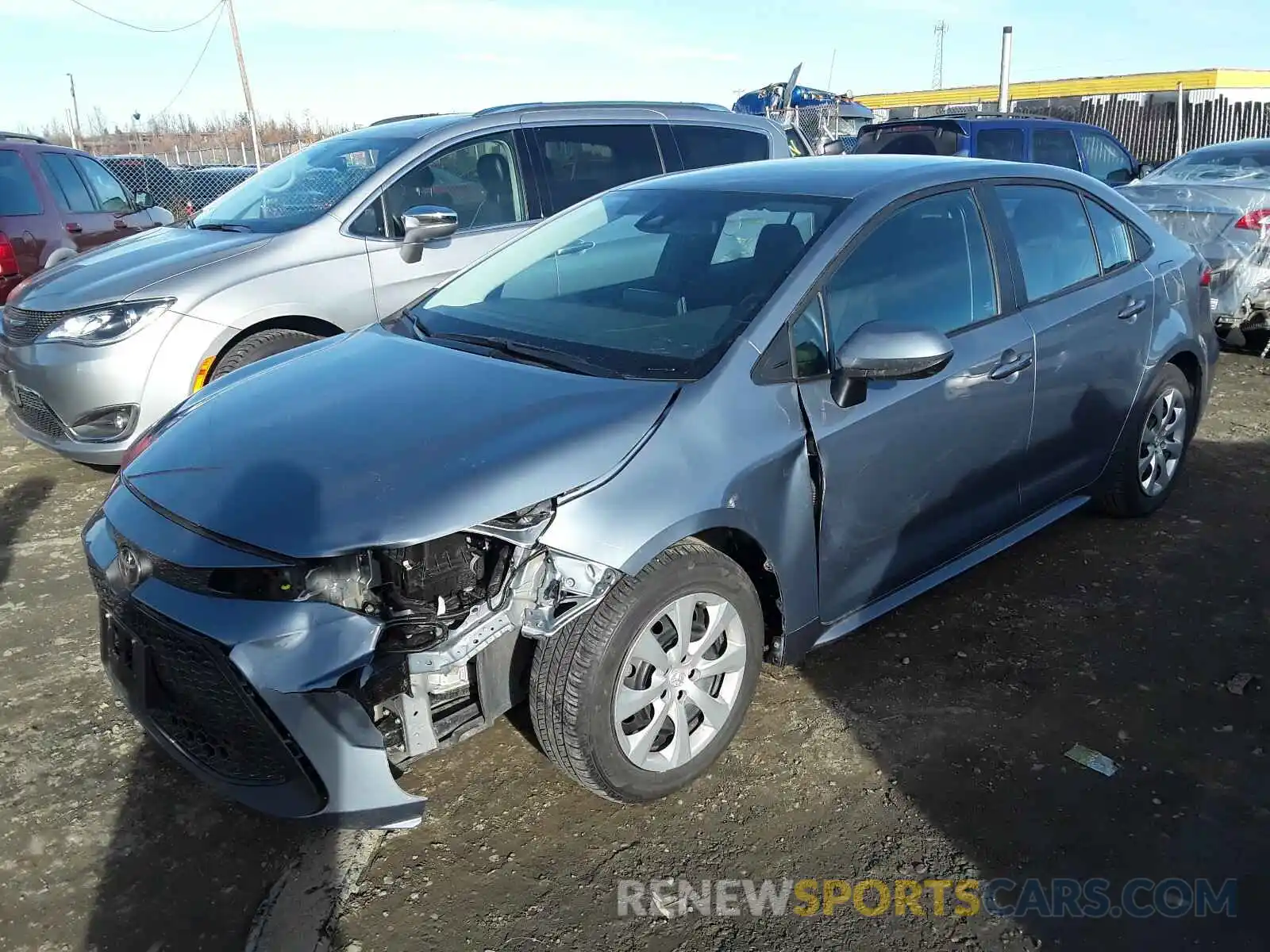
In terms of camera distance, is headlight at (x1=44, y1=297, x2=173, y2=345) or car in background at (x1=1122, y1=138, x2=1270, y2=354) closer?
headlight at (x1=44, y1=297, x2=173, y2=345)

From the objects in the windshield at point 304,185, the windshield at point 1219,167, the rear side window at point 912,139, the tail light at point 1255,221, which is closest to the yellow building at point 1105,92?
the rear side window at point 912,139

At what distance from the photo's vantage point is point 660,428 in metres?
2.55

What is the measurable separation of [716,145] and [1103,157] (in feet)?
20.1

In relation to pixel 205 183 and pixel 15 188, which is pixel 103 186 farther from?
pixel 205 183

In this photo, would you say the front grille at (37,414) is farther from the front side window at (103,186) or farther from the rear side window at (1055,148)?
the rear side window at (1055,148)

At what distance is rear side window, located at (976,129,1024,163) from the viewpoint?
10.1 metres

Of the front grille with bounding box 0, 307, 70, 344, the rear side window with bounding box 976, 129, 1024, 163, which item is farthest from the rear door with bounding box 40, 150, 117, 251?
the rear side window with bounding box 976, 129, 1024, 163

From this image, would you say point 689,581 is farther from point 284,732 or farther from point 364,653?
point 284,732

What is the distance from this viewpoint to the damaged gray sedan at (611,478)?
228 cm

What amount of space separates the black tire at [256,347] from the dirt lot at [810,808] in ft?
4.68

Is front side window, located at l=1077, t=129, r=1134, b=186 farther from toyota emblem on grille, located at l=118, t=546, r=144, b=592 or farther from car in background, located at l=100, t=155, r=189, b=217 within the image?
car in background, located at l=100, t=155, r=189, b=217

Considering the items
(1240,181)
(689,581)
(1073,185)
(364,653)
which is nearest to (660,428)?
(689,581)

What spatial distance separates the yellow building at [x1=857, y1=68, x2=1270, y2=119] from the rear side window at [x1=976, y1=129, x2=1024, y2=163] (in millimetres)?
12371

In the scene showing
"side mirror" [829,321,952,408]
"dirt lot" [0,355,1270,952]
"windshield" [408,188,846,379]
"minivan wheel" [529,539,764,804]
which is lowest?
"dirt lot" [0,355,1270,952]
